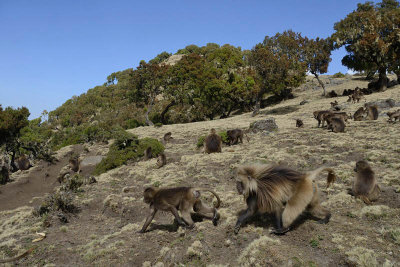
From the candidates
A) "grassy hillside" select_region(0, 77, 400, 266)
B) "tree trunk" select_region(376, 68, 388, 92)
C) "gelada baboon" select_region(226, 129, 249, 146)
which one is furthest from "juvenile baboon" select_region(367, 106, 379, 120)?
"tree trunk" select_region(376, 68, 388, 92)

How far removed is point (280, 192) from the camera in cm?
480

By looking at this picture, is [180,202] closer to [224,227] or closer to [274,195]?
[224,227]

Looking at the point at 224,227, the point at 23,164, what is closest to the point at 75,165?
the point at 23,164

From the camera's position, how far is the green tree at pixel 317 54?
3488 centimetres

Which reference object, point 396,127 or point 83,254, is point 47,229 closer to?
point 83,254

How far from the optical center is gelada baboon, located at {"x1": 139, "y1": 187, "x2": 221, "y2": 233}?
5.95m

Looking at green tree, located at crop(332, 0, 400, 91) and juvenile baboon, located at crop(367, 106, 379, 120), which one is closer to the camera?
juvenile baboon, located at crop(367, 106, 379, 120)

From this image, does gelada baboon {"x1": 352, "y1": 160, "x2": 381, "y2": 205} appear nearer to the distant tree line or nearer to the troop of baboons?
the troop of baboons

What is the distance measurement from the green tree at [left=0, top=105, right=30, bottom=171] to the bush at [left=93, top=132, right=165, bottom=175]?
7.36m

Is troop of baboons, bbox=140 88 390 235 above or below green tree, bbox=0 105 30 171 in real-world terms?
below

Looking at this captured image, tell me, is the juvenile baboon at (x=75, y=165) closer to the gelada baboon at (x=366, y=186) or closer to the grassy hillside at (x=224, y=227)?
the grassy hillside at (x=224, y=227)

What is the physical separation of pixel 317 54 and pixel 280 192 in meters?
35.3

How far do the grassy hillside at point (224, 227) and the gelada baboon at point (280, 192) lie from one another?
45cm

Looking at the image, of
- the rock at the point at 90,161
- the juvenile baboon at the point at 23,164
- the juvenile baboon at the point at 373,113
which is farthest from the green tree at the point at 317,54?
the juvenile baboon at the point at 23,164
